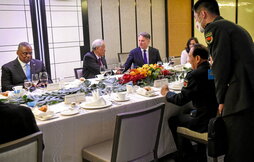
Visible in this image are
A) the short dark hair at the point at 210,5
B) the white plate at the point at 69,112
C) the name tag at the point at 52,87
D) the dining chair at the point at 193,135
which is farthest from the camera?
the name tag at the point at 52,87

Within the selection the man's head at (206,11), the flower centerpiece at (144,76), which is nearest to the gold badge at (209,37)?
the man's head at (206,11)

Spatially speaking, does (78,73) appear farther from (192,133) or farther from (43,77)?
(192,133)

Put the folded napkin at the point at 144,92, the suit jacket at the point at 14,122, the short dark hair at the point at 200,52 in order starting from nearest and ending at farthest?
the suit jacket at the point at 14,122
the short dark hair at the point at 200,52
the folded napkin at the point at 144,92

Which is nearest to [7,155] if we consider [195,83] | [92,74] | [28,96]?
[28,96]

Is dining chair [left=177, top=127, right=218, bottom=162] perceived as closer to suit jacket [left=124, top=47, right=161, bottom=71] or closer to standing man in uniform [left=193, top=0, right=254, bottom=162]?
standing man in uniform [left=193, top=0, right=254, bottom=162]

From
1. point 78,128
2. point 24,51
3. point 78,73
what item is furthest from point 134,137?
point 78,73

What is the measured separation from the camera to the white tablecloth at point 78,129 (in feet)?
7.54

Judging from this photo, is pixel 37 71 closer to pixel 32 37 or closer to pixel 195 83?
pixel 32 37

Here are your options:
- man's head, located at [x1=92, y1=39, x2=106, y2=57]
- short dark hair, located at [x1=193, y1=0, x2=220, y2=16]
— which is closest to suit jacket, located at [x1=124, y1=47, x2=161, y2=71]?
man's head, located at [x1=92, y1=39, x2=106, y2=57]

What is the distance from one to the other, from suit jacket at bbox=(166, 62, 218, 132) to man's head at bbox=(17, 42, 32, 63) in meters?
2.29

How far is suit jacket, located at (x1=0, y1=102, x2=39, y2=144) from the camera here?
70.0 inches

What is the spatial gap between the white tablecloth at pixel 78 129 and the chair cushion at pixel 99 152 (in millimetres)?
70

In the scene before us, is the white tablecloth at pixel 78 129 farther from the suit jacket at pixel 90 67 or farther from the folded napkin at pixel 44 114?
the suit jacket at pixel 90 67

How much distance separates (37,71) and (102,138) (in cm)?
201
